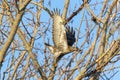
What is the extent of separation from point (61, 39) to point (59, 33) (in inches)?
2.4

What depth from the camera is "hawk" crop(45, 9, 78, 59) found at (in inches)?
137

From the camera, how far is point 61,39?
351cm

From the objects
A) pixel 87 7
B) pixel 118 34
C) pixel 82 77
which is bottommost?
pixel 82 77

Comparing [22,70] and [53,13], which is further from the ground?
[53,13]

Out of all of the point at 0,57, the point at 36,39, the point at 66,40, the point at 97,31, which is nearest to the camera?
the point at 0,57

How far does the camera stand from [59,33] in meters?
3.49

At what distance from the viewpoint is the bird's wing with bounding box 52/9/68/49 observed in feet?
11.5

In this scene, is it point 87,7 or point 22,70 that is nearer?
point 87,7

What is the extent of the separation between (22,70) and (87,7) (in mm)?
1493

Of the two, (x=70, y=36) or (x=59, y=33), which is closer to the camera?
(x=59, y=33)

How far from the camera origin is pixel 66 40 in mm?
3525

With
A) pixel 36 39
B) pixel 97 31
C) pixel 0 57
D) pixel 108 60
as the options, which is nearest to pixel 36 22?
pixel 36 39

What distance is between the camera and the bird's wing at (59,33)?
3.49 metres

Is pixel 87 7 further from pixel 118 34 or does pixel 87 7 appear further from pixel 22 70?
pixel 22 70
